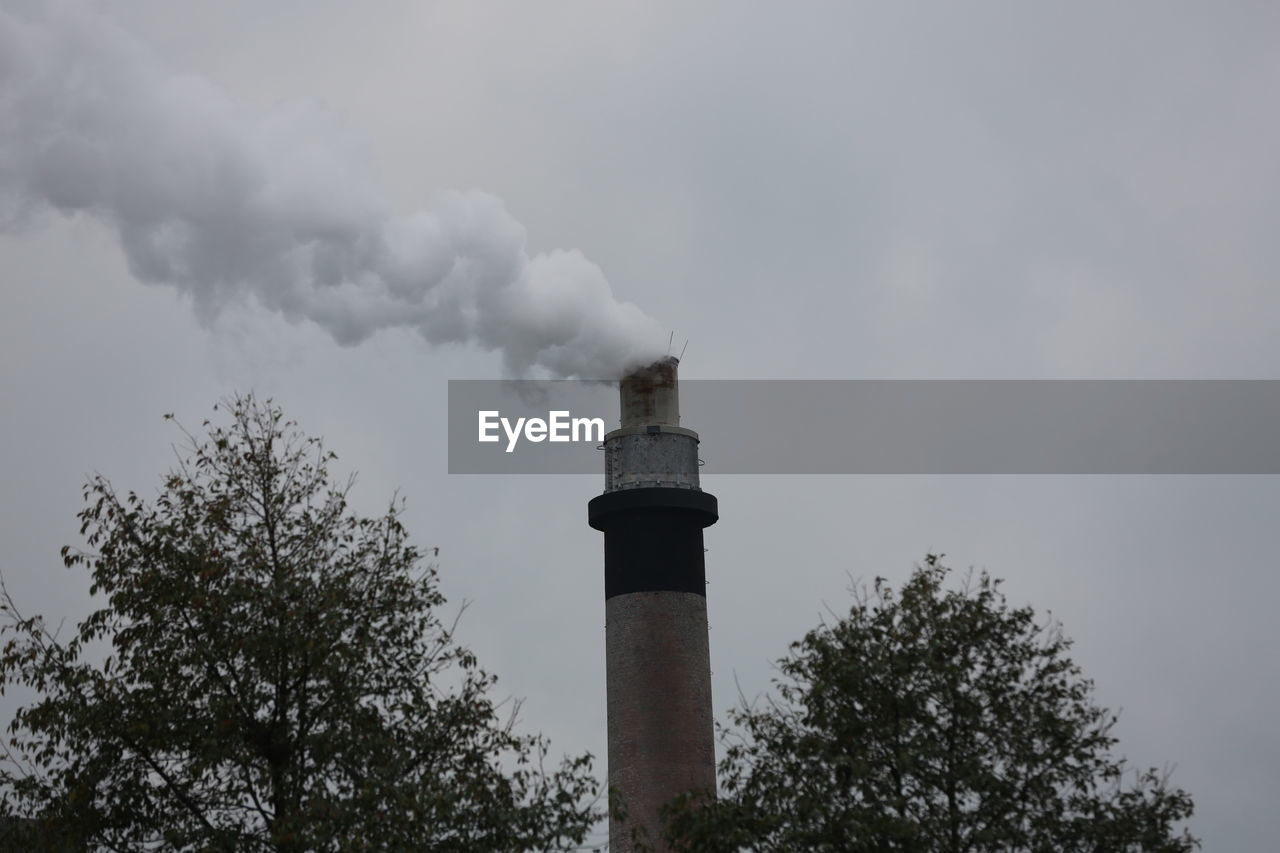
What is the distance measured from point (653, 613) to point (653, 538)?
1.97m

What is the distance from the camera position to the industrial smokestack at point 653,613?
36000mm

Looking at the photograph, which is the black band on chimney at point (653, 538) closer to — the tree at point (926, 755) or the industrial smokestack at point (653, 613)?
the industrial smokestack at point (653, 613)

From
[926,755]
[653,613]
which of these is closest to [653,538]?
[653,613]

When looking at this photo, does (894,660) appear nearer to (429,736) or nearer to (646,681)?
(429,736)

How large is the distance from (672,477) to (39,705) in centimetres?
2297

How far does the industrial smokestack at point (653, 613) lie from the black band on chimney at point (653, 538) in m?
0.03

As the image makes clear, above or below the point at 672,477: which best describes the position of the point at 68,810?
below

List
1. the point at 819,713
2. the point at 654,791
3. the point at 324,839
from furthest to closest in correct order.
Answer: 1. the point at 654,791
2. the point at 819,713
3. the point at 324,839

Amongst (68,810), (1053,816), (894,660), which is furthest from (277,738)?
(1053,816)

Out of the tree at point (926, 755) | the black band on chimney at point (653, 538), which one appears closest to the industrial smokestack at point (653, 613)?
the black band on chimney at point (653, 538)

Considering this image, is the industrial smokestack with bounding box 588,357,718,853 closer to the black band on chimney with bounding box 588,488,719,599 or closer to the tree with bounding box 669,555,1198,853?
the black band on chimney with bounding box 588,488,719,599

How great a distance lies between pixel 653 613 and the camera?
121 feet

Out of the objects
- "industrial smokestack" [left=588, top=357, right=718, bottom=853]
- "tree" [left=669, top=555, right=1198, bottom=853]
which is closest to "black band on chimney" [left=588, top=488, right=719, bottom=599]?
"industrial smokestack" [left=588, top=357, right=718, bottom=853]

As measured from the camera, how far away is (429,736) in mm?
17984
